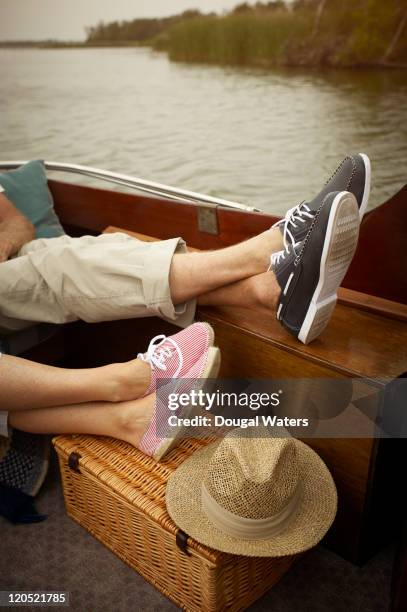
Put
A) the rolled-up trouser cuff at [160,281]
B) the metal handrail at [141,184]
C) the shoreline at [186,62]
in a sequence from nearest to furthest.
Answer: the rolled-up trouser cuff at [160,281], the shoreline at [186,62], the metal handrail at [141,184]

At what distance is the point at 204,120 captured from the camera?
2035 mm

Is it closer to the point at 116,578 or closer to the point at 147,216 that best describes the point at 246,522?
the point at 116,578

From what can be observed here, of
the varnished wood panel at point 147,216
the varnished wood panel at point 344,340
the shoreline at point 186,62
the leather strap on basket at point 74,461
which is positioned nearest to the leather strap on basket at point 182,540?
the leather strap on basket at point 74,461

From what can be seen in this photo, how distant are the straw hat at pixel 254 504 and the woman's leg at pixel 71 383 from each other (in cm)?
26

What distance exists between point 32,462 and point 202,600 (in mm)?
595

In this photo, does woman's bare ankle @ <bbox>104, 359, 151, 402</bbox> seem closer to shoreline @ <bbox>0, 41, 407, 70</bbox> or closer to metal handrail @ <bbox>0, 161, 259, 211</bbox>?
metal handrail @ <bbox>0, 161, 259, 211</bbox>

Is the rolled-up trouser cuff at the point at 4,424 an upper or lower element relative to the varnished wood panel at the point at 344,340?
lower

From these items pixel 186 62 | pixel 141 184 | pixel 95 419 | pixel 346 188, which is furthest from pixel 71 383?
pixel 186 62

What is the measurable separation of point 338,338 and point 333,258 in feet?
0.70

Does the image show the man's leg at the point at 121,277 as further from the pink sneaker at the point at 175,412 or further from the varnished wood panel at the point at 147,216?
the varnished wood panel at the point at 147,216

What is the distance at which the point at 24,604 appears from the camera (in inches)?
44.5

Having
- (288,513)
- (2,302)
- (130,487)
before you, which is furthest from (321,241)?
(2,302)

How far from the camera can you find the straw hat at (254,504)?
0.98 metres

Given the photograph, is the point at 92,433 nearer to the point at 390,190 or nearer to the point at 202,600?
the point at 202,600
